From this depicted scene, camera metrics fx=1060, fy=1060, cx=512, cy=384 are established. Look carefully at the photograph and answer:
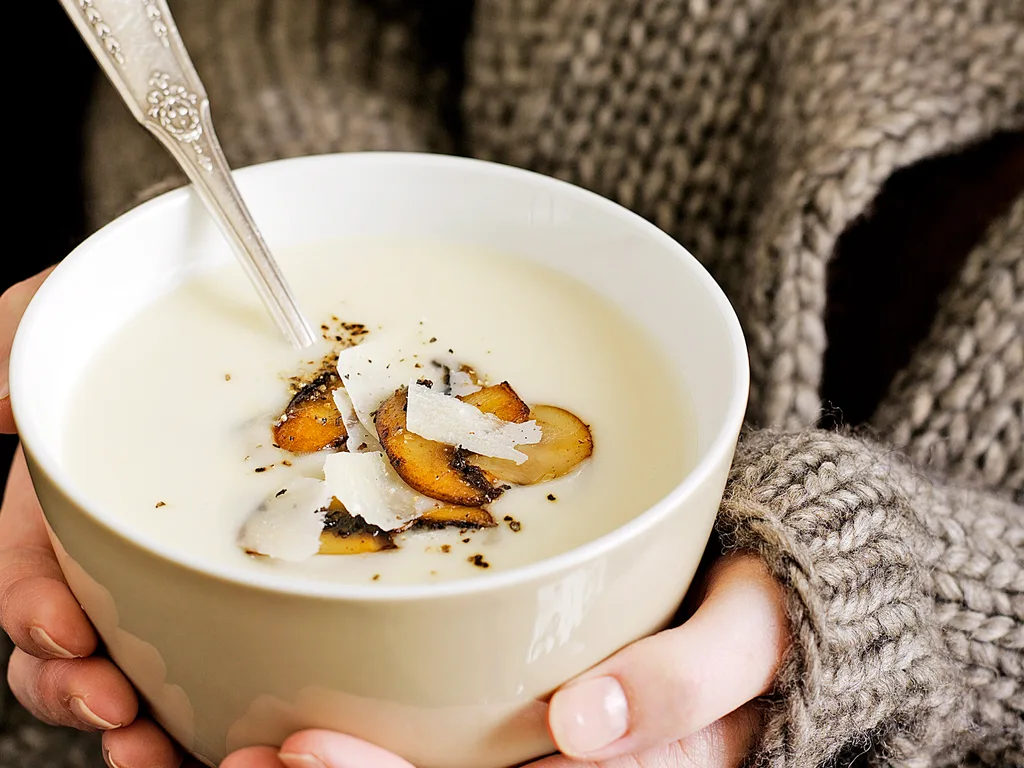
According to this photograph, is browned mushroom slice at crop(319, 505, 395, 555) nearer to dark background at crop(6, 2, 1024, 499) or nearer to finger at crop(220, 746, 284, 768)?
finger at crop(220, 746, 284, 768)

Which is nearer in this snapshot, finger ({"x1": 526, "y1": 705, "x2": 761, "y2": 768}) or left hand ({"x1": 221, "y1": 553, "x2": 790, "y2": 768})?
left hand ({"x1": 221, "y1": 553, "x2": 790, "y2": 768})

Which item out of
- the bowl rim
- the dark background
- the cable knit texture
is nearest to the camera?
the bowl rim

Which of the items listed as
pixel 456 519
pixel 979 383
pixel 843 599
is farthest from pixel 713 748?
pixel 979 383

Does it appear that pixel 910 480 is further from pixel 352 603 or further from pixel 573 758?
pixel 352 603

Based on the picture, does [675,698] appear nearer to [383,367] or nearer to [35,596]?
[383,367]

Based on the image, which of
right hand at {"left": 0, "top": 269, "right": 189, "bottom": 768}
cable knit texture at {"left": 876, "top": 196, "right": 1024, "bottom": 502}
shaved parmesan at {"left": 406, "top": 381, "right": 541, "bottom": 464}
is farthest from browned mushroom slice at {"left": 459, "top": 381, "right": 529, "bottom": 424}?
cable knit texture at {"left": 876, "top": 196, "right": 1024, "bottom": 502}

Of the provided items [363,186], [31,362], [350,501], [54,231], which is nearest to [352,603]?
[350,501]
